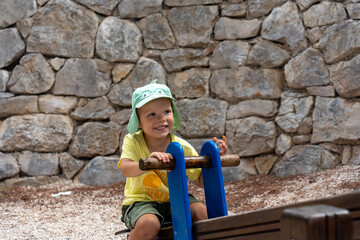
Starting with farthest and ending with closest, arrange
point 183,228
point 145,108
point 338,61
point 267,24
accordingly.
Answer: point 267,24
point 338,61
point 145,108
point 183,228

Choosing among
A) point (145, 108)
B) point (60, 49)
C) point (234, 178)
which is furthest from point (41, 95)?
point (145, 108)

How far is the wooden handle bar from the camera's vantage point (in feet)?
5.58

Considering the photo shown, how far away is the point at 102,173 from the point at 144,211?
2.58m

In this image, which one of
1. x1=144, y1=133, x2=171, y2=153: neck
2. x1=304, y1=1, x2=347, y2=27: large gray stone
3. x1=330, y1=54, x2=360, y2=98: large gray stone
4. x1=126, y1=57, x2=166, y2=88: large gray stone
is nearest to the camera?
x1=144, y1=133, x2=171, y2=153: neck

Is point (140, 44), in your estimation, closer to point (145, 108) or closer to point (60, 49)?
point (60, 49)

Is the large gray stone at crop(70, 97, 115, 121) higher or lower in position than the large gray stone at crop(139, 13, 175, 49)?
lower

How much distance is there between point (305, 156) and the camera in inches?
163

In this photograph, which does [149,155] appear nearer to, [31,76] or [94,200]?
[94,200]

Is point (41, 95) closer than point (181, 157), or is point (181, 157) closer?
point (181, 157)

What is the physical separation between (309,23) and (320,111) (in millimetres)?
863

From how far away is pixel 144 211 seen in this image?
196 cm

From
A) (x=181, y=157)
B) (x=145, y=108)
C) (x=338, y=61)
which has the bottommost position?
(x=181, y=157)

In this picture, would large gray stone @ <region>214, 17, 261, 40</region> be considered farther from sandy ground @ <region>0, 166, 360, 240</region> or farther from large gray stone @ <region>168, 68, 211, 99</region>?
sandy ground @ <region>0, 166, 360, 240</region>

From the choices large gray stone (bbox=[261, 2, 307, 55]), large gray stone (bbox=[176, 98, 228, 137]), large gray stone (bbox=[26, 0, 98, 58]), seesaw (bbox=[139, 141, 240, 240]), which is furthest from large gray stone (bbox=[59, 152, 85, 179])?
seesaw (bbox=[139, 141, 240, 240])
